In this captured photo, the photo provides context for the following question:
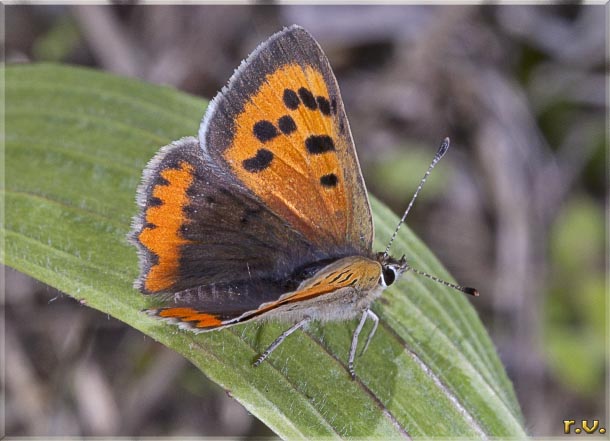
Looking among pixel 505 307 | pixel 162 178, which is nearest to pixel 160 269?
pixel 162 178

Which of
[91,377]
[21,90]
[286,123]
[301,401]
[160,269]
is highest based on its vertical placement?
[286,123]

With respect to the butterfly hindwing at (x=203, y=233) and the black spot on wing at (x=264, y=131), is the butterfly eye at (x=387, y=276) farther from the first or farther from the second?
the black spot on wing at (x=264, y=131)

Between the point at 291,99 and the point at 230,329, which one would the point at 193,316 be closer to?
the point at 230,329

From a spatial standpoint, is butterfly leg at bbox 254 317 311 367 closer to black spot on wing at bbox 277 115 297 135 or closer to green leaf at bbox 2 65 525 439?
green leaf at bbox 2 65 525 439

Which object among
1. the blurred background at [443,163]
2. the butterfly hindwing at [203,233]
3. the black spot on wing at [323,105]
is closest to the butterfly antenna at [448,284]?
the butterfly hindwing at [203,233]

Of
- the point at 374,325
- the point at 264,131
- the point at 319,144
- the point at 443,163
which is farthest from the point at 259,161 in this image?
the point at 443,163

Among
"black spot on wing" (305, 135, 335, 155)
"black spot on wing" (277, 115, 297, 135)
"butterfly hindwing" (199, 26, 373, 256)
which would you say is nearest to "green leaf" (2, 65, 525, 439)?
"butterfly hindwing" (199, 26, 373, 256)

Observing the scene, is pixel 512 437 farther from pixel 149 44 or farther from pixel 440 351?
pixel 149 44
